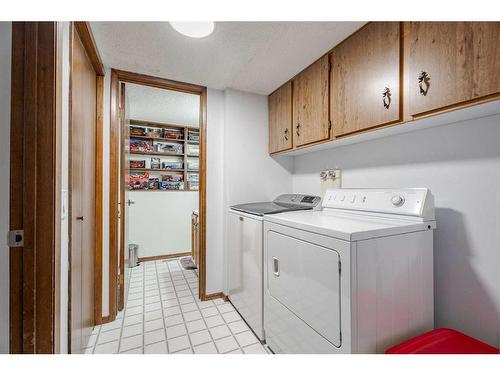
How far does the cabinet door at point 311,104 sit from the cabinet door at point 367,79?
0.25 ft

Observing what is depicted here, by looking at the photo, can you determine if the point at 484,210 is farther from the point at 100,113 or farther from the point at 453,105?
the point at 100,113

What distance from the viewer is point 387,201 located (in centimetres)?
132

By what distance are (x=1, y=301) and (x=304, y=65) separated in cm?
215

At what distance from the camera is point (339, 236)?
1001 mm

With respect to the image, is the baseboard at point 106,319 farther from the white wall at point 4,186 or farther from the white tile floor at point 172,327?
the white wall at point 4,186

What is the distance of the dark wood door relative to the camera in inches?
46.8

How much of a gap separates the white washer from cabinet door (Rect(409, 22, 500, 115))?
0.47 m

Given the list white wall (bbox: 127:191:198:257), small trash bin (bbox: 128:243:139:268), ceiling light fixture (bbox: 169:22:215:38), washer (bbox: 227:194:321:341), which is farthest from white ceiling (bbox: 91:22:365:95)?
small trash bin (bbox: 128:243:139:268)

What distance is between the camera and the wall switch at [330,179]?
1913 mm

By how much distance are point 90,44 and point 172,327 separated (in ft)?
6.92

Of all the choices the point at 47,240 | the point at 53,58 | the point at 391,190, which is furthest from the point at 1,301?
the point at 391,190

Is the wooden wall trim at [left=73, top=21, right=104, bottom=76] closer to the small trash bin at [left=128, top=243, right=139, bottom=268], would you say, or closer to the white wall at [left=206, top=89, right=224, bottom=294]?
the white wall at [left=206, top=89, right=224, bottom=294]

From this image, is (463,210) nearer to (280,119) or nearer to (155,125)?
(280,119)

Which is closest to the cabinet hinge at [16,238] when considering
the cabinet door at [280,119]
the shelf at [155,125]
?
the cabinet door at [280,119]
